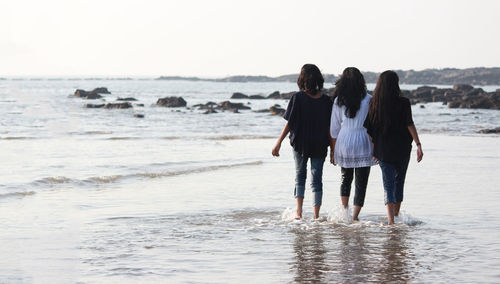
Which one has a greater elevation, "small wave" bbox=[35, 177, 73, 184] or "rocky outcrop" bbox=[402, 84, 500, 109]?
"rocky outcrop" bbox=[402, 84, 500, 109]

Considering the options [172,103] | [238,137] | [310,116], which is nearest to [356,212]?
[310,116]

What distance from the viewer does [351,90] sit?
23.5 ft

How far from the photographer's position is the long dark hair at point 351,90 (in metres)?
7.16

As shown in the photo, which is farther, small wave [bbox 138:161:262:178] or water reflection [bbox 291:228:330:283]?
small wave [bbox 138:161:262:178]

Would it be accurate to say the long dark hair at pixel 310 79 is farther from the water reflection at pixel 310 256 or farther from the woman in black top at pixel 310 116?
the water reflection at pixel 310 256

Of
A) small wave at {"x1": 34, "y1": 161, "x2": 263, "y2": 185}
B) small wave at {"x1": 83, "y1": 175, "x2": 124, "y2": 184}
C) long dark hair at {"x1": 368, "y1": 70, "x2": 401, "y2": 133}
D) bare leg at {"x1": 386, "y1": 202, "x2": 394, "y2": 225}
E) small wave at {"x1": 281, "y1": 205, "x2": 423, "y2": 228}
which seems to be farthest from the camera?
small wave at {"x1": 83, "y1": 175, "x2": 124, "y2": 184}

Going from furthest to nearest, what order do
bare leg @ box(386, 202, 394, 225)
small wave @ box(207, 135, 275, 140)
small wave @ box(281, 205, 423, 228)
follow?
1. small wave @ box(207, 135, 275, 140)
2. small wave @ box(281, 205, 423, 228)
3. bare leg @ box(386, 202, 394, 225)

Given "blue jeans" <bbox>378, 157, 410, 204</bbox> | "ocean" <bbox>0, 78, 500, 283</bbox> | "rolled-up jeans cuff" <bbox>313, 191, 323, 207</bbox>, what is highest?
"blue jeans" <bbox>378, 157, 410, 204</bbox>

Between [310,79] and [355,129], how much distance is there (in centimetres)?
73

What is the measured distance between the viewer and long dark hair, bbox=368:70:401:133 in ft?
23.1

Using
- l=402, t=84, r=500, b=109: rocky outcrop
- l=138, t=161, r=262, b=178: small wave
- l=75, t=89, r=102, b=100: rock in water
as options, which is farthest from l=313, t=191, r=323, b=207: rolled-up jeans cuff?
l=75, t=89, r=102, b=100: rock in water

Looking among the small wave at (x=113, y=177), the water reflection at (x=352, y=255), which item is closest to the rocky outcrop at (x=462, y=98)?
the small wave at (x=113, y=177)

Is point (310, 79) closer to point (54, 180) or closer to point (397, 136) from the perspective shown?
point (397, 136)

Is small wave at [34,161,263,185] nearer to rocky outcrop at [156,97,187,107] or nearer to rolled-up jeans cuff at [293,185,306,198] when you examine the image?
rolled-up jeans cuff at [293,185,306,198]
